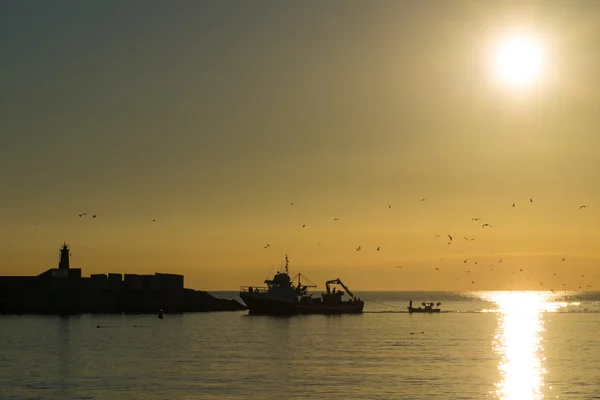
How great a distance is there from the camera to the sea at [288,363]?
59250 millimetres

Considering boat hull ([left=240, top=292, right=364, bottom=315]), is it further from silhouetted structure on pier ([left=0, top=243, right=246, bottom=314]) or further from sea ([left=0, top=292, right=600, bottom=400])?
sea ([left=0, top=292, right=600, bottom=400])

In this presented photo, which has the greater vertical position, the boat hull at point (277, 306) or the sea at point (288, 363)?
the boat hull at point (277, 306)

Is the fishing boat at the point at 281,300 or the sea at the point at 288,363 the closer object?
the sea at the point at 288,363

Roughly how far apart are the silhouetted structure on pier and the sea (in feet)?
108

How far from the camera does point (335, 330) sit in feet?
423

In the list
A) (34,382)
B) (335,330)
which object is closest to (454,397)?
(34,382)

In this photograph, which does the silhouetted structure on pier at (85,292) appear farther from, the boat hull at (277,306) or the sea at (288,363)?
the sea at (288,363)

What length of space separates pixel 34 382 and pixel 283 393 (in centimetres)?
1841

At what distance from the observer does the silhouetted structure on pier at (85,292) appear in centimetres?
16550

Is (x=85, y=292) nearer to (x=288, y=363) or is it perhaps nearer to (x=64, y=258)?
(x=64, y=258)

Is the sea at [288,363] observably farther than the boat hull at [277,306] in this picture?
No

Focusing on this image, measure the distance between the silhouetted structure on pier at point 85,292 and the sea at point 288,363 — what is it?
32984mm

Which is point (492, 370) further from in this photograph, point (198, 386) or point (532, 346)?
point (532, 346)

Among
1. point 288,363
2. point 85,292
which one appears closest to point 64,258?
point 85,292
